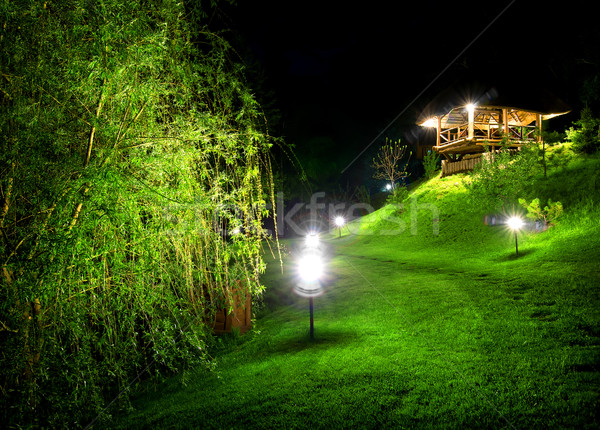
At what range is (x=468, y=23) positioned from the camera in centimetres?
3859

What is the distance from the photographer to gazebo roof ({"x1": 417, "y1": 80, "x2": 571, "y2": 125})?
23.8 metres

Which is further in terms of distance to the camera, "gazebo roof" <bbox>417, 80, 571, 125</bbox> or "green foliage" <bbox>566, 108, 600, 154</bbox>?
"gazebo roof" <bbox>417, 80, 571, 125</bbox>

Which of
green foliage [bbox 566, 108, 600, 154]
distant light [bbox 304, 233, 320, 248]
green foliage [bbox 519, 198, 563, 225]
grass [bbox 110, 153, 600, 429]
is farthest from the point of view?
green foliage [bbox 566, 108, 600, 154]

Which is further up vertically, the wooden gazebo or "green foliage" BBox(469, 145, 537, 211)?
the wooden gazebo

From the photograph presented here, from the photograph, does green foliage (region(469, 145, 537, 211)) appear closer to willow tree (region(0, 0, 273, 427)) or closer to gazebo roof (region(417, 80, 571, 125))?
gazebo roof (region(417, 80, 571, 125))

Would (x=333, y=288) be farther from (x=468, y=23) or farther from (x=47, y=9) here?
(x=468, y=23)

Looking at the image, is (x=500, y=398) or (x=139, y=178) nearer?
(x=139, y=178)

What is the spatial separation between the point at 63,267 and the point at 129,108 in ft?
5.61

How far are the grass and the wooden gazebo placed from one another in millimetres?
13170

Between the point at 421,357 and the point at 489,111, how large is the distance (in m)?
25.6

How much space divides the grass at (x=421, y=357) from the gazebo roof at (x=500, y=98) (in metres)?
14.3

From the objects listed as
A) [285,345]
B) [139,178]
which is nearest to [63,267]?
[139,178]

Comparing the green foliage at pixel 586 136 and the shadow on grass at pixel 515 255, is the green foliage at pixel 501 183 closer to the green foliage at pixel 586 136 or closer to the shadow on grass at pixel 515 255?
the shadow on grass at pixel 515 255

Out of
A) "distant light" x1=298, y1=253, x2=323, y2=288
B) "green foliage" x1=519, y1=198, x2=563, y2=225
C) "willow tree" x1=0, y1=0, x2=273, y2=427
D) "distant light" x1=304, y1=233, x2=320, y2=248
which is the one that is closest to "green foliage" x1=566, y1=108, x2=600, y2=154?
"green foliage" x1=519, y1=198, x2=563, y2=225
